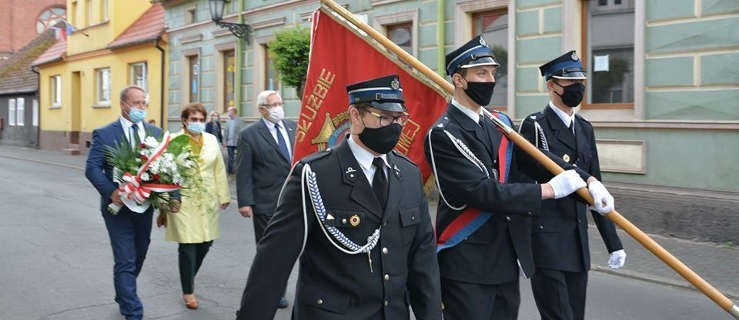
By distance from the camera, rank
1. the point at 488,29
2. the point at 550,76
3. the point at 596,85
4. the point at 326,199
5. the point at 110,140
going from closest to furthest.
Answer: the point at 326,199, the point at 550,76, the point at 110,140, the point at 596,85, the point at 488,29

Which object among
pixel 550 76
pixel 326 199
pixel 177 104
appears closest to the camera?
pixel 326 199

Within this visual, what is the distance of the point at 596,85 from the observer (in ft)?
39.7

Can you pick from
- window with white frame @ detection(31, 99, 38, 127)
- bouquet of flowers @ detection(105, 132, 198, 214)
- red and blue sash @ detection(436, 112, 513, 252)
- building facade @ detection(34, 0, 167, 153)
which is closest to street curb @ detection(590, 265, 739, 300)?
red and blue sash @ detection(436, 112, 513, 252)

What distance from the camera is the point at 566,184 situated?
3641 millimetres

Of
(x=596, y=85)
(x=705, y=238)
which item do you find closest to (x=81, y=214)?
(x=596, y=85)

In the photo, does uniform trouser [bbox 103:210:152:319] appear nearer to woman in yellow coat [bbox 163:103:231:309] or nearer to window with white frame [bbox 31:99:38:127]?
woman in yellow coat [bbox 163:103:231:309]

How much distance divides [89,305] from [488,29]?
9.66m

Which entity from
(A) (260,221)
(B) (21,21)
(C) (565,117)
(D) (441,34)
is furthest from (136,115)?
(B) (21,21)

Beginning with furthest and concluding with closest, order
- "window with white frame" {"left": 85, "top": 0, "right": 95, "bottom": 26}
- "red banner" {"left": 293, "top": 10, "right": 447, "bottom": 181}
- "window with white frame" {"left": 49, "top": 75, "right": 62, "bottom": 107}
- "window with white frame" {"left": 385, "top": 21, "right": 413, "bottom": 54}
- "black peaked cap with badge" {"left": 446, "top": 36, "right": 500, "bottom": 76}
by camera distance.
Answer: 1. "window with white frame" {"left": 49, "top": 75, "right": 62, "bottom": 107}
2. "window with white frame" {"left": 85, "top": 0, "right": 95, "bottom": 26}
3. "window with white frame" {"left": 385, "top": 21, "right": 413, "bottom": 54}
4. "red banner" {"left": 293, "top": 10, "right": 447, "bottom": 181}
5. "black peaked cap with badge" {"left": 446, "top": 36, "right": 500, "bottom": 76}

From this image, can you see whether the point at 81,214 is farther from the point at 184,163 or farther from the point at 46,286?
the point at 184,163

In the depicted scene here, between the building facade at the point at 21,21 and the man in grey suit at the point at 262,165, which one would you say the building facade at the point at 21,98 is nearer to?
the building facade at the point at 21,21

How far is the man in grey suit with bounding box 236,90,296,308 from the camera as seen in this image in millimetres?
6629

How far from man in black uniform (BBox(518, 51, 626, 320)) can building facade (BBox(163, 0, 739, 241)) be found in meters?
6.08

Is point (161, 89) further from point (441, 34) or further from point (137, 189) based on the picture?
point (137, 189)
